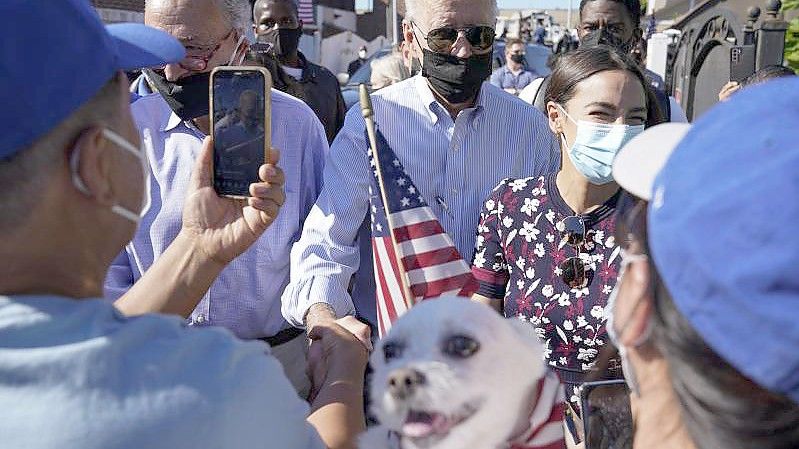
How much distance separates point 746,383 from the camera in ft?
3.17

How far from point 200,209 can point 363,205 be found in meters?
0.59

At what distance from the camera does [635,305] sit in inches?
44.0

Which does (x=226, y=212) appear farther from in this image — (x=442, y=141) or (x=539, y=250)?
(x=539, y=250)

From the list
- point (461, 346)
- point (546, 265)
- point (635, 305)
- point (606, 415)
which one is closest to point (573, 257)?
point (546, 265)

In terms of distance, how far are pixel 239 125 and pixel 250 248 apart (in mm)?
567

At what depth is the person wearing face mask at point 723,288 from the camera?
34.1 inches

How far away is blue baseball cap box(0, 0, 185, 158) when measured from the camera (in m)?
1.08

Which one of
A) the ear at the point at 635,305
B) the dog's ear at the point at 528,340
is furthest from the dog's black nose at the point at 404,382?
the ear at the point at 635,305

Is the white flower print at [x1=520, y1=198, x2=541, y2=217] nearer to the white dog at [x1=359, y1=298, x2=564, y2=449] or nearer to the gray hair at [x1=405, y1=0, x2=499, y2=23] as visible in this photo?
the gray hair at [x1=405, y1=0, x2=499, y2=23]

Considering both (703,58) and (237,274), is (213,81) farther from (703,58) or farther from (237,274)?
(703,58)

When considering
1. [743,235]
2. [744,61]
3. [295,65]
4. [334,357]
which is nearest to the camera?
[743,235]

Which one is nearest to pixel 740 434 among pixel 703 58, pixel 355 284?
pixel 355 284

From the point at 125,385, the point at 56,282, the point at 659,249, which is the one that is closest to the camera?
the point at 659,249

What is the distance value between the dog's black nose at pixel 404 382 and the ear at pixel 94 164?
0.56 meters
